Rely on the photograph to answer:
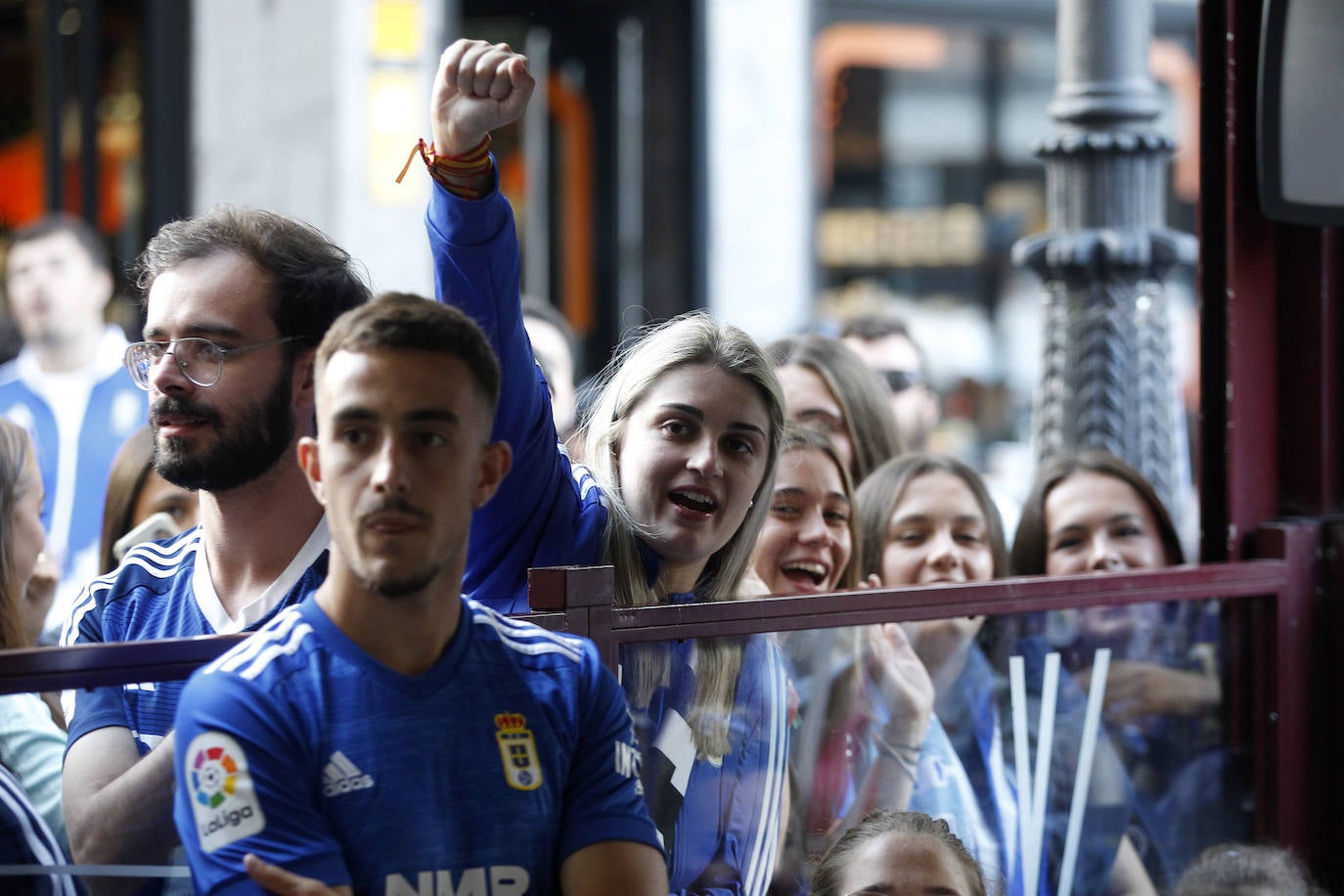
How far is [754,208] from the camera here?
1038cm

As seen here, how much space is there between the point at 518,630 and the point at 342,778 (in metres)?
0.35

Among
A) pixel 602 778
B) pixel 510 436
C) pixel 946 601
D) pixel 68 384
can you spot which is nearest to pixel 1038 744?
pixel 946 601

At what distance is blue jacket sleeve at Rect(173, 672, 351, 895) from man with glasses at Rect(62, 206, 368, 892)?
0.57 m

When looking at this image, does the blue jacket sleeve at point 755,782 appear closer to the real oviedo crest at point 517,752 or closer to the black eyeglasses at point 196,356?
the real oviedo crest at point 517,752

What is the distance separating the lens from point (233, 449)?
2590 mm

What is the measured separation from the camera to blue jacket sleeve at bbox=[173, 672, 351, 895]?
1929 mm

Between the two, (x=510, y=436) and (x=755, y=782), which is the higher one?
(x=510, y=436)

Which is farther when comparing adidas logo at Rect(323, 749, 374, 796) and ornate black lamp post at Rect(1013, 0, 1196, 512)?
ornate black lamp post at Rect(1013, 0, 1196, 512)

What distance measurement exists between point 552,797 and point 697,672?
0.75m

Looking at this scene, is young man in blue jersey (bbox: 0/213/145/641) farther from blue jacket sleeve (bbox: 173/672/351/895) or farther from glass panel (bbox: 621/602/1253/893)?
blue jacket sleeve (bbox: 173/672/351/895)

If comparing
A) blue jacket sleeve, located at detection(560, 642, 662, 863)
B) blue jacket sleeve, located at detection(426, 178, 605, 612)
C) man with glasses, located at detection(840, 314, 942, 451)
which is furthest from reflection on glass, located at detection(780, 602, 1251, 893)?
man with glasses, located at detection(840, 314, 942, 451)

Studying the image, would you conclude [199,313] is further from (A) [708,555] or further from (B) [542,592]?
(A) [708,555]

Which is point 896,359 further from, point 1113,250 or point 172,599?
point 172,599

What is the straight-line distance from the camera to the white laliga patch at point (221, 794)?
6.33ft
